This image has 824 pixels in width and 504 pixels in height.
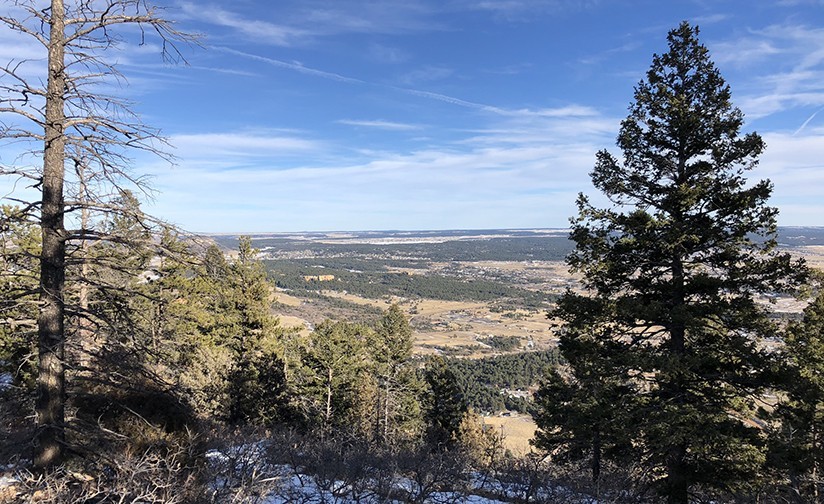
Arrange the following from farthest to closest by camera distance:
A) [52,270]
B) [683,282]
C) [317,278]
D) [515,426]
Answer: [317,278], [515,426], [683,282], [52,270]

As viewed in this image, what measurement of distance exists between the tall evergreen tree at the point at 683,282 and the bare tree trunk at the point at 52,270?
920 cm

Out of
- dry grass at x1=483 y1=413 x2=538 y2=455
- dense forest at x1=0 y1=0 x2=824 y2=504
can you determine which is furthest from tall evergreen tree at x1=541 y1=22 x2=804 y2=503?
dry grass at x1=483 y1=413 x2=538 y2=455

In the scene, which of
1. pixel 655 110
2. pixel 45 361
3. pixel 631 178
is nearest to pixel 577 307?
pixel 631 178

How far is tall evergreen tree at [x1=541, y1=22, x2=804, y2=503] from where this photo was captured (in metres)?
8.62

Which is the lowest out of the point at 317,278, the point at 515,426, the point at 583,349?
the point at 515,426

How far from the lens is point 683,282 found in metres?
9.28

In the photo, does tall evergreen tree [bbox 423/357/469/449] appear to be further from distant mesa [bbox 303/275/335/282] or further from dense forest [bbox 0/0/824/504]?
distant mesa [bbox 303/275/335/282]

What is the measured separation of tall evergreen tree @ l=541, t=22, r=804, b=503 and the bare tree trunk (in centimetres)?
920

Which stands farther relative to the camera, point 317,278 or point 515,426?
point 317,278

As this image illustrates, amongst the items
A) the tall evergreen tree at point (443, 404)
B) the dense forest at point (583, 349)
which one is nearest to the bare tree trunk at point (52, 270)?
the dense forest at point (583, 349)

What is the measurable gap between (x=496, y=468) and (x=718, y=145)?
9.19 m

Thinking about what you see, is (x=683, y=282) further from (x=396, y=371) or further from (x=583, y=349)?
(x=396, y=371)

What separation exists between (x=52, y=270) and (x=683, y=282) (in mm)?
10989

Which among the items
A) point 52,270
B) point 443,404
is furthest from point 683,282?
point 443,404
